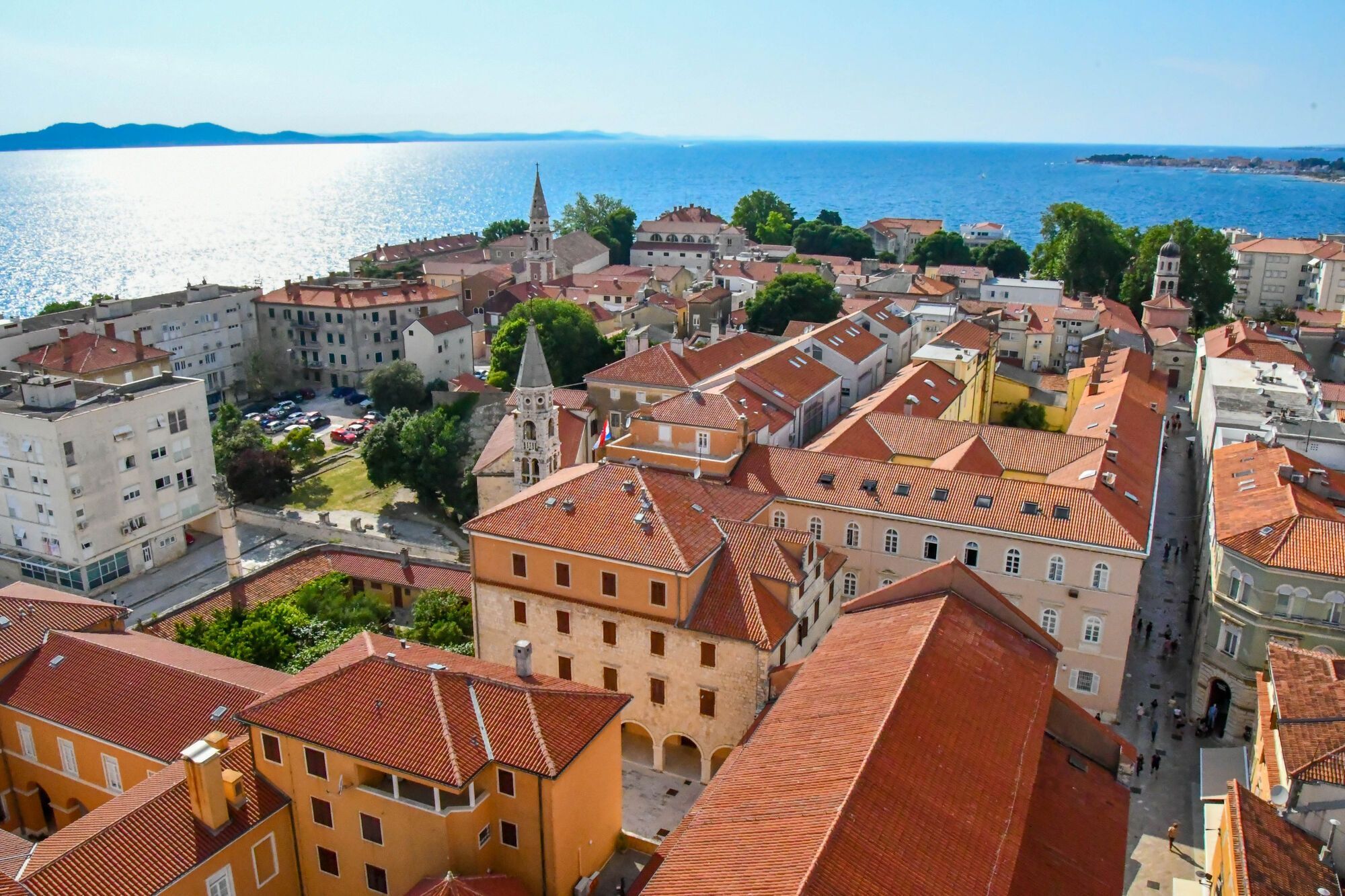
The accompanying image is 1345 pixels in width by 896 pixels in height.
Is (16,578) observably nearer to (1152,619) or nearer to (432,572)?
(432,572)

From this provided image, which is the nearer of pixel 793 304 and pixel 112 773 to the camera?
pixel 112 773

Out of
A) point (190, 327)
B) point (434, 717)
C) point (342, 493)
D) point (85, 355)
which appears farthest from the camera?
point (190, 327)

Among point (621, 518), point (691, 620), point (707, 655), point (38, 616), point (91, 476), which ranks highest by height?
point (621, 518)

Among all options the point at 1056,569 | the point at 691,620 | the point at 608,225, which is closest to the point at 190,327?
the point at 608,225

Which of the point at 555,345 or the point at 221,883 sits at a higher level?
the point at 555,345

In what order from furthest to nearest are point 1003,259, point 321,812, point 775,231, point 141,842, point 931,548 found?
A: point 775,231
point 1003,259
point 931,548
point 321,812
point 141,842

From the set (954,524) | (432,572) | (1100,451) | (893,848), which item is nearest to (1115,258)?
(1100,451)

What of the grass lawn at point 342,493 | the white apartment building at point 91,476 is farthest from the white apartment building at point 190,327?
the white apartment building at point 91,476

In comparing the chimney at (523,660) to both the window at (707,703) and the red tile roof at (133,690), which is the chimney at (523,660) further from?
the window at (707,703)

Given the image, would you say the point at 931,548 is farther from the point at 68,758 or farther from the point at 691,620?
the point at 68,758
